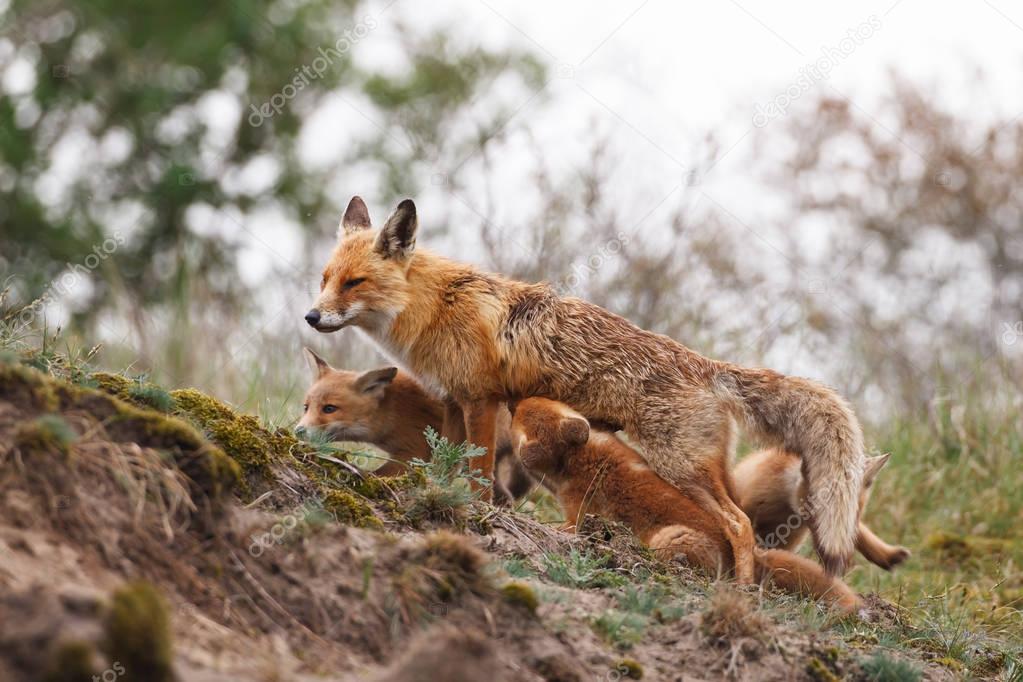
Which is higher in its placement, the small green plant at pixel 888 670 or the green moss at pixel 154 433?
the green moss at pixel 154 433

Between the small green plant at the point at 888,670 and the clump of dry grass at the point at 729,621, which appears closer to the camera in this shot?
the clump of dry grass at the point at 729,621

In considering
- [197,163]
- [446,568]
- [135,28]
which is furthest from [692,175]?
[135,28]

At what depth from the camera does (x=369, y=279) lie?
865cm

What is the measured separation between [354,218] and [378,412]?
1.62m

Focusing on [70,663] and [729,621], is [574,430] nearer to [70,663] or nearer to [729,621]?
[729,621]

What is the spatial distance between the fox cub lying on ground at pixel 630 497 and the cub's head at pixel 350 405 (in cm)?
156

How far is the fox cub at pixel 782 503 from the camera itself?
27.5 feet

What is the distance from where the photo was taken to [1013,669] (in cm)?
725

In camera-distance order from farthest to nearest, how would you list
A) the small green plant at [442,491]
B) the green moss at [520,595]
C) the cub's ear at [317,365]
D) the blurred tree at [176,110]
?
the blurred tree at [176,110] < the cub's ear at [317,365] < the small green plant at [442,491] < the green moss at [520,595]

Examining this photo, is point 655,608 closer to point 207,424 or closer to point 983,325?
point 207,424

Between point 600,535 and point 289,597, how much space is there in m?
2.91

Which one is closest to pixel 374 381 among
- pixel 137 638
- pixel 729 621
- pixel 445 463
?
pixel 445 463

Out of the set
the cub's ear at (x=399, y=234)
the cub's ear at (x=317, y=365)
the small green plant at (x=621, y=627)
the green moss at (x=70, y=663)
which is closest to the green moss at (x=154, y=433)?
the green moss at (x=70, y=663)

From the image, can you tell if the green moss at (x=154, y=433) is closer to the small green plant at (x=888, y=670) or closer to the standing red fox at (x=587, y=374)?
the standing red fox at (x=587, y=374)
